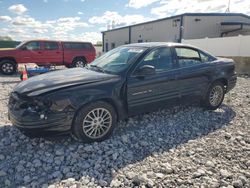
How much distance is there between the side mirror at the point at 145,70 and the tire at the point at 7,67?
408 inches

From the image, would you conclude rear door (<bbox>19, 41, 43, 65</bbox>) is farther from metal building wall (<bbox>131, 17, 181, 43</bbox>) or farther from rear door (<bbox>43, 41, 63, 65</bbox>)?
metal building wall (<bbox>131, 17, 181, 43</bbox>)

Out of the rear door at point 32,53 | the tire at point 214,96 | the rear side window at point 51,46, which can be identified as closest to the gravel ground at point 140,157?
the tire at point 214,96

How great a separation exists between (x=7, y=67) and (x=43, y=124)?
10442 mm

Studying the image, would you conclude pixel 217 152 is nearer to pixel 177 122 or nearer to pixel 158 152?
pixel 158 152

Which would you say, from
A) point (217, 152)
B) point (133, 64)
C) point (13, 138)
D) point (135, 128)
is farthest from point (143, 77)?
point (13, 138)

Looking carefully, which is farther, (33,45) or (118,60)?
(33,45)

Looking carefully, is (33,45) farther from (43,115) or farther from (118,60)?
(43,115)

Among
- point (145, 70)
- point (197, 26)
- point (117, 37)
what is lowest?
point (145, 70)

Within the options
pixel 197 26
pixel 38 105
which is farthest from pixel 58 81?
pixel 197 26

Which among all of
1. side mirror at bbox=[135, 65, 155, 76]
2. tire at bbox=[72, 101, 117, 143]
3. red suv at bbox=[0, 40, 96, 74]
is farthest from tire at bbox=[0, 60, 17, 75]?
side mirror at bbox=[135, 65, 155, 76]

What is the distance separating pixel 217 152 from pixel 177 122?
51.1 inches

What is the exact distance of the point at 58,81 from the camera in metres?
3.97

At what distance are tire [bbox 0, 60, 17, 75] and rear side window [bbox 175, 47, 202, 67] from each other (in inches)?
406

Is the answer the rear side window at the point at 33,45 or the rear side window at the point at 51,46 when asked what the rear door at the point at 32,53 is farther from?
the rear side window at the point at 51,46
